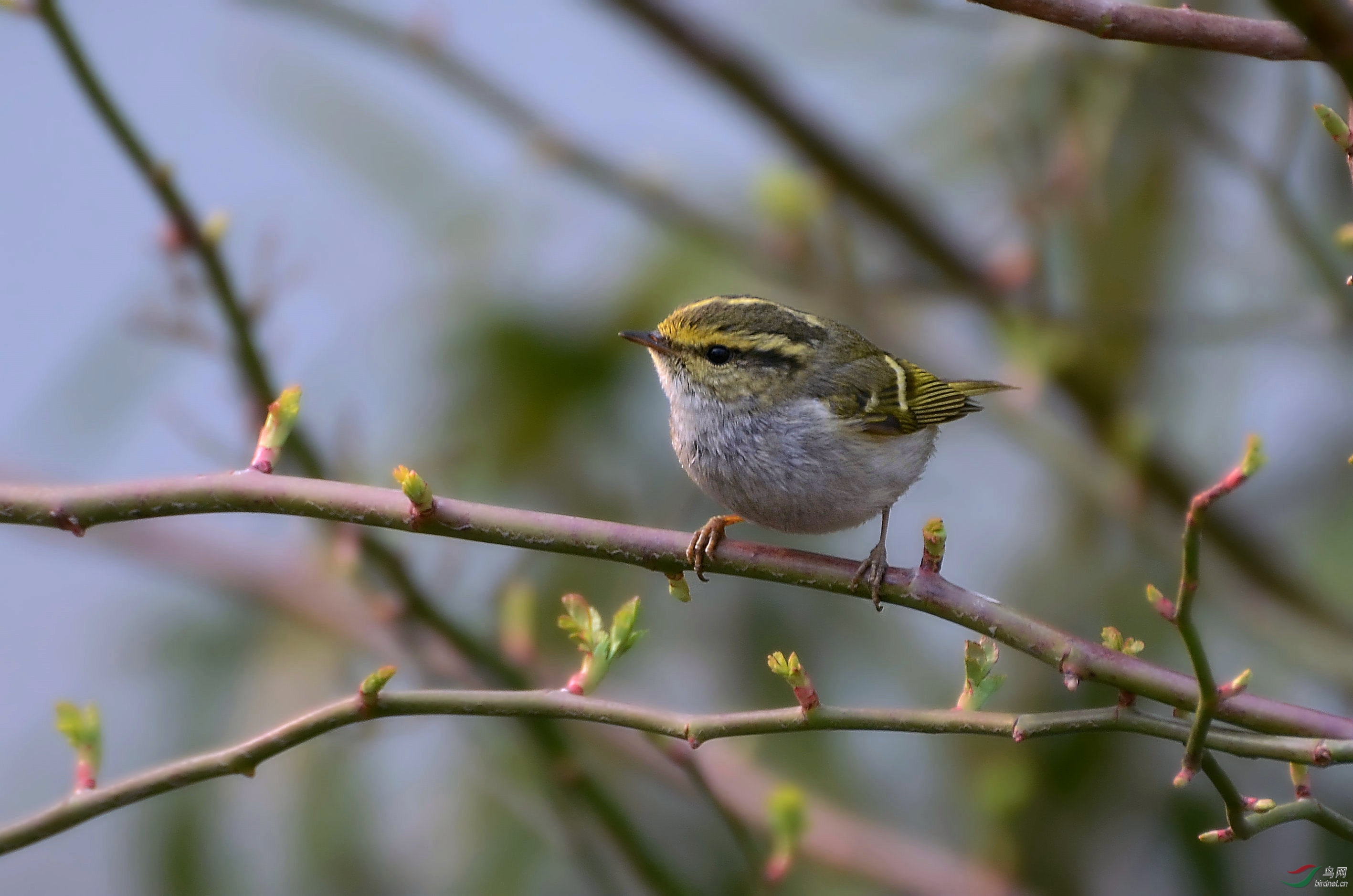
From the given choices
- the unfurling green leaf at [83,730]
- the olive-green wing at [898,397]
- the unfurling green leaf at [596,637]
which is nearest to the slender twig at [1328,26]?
the unfurling green leaf at [596,637]

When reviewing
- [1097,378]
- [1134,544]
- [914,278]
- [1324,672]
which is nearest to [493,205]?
[914,278]

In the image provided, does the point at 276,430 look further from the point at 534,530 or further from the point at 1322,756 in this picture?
the point at 1322,756

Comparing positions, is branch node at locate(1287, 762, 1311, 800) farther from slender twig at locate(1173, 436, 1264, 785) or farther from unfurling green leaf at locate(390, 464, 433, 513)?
unfurling green leaf at locate(390, 464, 433, 513)

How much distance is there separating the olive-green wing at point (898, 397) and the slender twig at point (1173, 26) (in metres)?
1.34

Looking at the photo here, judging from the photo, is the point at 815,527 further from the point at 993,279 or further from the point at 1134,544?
the point at 1134,544

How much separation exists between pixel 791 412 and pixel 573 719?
1211 mm

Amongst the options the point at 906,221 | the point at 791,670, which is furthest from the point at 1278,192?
the point at 791,670

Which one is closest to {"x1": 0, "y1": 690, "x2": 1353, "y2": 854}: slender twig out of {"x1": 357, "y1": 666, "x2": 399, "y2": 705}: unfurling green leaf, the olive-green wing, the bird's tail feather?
{"x1": 357, "y1": 666, "x2": 399, "y2": 705}: unfurling green leaf

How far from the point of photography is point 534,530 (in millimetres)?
1626

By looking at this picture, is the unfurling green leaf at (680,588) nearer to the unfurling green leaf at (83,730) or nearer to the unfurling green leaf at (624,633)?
the unfurling green leaf at (624,633)

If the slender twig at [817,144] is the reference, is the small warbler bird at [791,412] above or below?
below

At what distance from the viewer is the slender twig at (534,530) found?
5.06 ft

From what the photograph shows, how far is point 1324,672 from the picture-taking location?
3111 mm

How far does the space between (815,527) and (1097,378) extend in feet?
6.10
